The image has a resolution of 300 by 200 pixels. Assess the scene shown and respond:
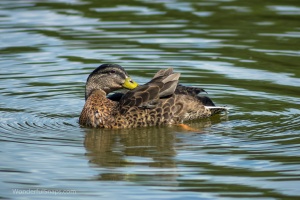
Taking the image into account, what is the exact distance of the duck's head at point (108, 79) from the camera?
1162 cm

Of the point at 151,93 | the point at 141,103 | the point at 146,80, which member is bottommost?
the point at 146,80

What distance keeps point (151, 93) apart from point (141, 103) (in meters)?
0.17

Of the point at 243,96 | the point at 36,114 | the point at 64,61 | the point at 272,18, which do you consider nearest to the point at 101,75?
the point at 36,114

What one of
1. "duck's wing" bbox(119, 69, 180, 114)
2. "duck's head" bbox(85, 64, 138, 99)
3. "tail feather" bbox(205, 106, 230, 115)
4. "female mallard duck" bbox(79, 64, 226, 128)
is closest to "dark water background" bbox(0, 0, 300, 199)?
"tail feather" bbox(205, 106, 230, 115)

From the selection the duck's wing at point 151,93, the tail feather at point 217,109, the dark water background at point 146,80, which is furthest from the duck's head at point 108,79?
the tail feather at point 217,109

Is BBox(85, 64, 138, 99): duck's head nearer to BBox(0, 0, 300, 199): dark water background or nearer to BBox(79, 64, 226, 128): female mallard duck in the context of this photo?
BBox(79, 64, 226, 128): female mallard duck

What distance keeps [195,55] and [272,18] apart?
298 centimetres

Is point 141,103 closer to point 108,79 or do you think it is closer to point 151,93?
point 151,93

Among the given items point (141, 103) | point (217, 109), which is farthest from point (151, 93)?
point (217, 109)

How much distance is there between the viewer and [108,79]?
461 inches

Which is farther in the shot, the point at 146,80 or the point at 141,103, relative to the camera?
the point at 146,80

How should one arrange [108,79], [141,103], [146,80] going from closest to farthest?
[141,103]
[108,79]
[146,80]

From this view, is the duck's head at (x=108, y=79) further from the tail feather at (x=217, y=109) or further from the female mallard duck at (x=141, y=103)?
the tail feather at (x=217, y=109)

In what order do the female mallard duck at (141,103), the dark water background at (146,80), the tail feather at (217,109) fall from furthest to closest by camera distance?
1. the tail feather at (217,109)
2. the female mallard duck at (141,103)
3. the dark water background at (146,80)
